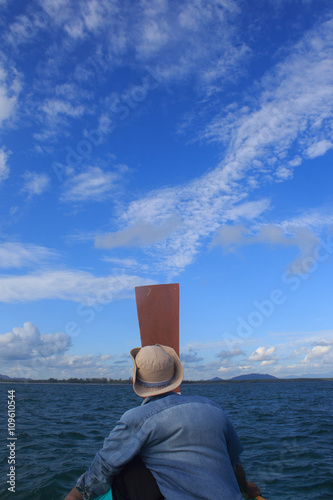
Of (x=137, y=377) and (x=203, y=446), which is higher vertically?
(x=137, y=377)

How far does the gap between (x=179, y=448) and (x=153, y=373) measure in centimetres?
60

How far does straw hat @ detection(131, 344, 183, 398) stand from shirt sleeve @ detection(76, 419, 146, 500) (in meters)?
0.36

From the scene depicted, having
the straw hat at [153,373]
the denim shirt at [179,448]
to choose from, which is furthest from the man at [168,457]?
the straw hat at [153,373]

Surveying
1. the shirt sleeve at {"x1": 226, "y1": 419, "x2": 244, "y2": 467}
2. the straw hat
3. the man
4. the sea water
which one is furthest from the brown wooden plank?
the sea water

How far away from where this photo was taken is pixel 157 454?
7.91 feet

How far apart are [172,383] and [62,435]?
1088cm

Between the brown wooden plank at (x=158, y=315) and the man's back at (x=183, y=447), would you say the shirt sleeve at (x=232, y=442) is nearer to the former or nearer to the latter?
the man's back at (x=183, y=447)

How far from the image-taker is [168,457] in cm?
238

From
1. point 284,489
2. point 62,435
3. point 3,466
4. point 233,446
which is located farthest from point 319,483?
point 62,435

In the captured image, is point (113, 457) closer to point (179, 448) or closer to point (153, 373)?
point (179, 448)

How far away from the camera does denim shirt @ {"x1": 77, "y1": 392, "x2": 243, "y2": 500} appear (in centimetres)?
231

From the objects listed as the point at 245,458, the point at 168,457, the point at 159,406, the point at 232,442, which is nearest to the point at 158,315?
the point at 232,442

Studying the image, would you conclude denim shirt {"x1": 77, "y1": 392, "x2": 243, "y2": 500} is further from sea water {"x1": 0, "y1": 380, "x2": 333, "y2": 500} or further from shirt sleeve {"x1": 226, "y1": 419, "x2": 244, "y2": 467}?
sea water {"x1": 0, "y1": 380, "x2": 333, "y2": 500}

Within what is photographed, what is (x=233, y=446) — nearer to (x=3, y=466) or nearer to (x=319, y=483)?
(x=319, y=483)
